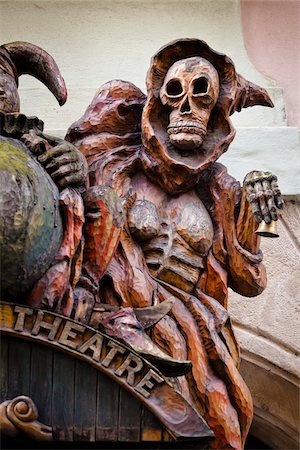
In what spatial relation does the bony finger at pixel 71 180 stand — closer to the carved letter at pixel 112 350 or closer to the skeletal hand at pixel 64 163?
the skeletal hand at pixel 64 163

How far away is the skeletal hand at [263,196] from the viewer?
3.18 meters

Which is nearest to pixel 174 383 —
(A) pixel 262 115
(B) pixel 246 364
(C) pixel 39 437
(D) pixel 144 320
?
(D) pixel 144 320


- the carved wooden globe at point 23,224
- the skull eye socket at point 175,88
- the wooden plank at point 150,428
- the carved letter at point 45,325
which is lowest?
the wooden plank at point 150,428

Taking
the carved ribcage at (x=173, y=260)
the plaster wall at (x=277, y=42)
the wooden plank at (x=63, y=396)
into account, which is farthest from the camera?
the plaster wall at (x=277, y=42)

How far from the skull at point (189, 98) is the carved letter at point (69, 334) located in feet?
1.52

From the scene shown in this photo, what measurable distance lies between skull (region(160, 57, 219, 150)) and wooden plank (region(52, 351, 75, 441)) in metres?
0.51

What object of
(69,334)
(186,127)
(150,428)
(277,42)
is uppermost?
(277,42)

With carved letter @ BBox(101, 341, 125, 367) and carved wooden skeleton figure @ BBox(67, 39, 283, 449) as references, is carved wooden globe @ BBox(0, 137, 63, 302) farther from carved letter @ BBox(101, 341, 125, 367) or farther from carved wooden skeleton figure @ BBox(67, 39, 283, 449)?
carved wooden skeleton figure @ BBox(67, 39, 283, 449)

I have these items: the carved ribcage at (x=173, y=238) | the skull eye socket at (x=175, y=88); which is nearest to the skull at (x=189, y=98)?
the skull eye socket at (x=175, y=88)

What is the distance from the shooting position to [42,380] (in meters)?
2.90

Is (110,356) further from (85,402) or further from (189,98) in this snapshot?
(189,98)

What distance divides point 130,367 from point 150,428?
86 millimetres

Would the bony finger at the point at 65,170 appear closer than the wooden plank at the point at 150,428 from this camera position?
No

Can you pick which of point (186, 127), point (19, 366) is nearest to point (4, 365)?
point (19, 366)
